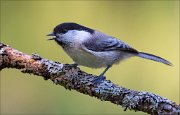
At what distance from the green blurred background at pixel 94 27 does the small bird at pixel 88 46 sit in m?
1.36

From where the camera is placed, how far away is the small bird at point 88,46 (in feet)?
8.87

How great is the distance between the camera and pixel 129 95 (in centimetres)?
221

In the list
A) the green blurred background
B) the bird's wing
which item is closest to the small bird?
the bird's wing

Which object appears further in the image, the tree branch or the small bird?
the small bird

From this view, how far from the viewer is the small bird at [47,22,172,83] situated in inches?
106

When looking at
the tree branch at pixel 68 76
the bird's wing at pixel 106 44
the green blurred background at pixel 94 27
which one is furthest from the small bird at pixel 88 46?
the green blurred background at pixel 94 27

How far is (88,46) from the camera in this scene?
274 cm

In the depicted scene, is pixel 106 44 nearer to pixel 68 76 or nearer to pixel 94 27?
pixel 68 76

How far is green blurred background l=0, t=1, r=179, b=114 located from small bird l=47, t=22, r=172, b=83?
1359 mm

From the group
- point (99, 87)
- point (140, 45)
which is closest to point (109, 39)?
point (99, 87)

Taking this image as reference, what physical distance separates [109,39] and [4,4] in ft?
9.06

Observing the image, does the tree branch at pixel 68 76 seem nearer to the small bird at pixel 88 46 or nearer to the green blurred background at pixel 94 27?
the small bird at pixel 88 46

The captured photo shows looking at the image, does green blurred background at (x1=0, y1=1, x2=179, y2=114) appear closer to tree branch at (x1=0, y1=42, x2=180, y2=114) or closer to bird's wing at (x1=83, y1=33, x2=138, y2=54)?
bird's wing at (x1=83, y1=33, x2=138, y2=54)

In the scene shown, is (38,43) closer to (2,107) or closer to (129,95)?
(2,107)
